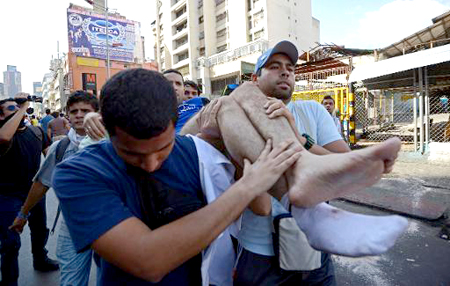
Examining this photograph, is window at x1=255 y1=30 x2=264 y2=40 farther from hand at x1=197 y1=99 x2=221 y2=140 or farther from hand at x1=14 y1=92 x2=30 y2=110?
hand at x1=197 y1=99 x2=221 y2=140

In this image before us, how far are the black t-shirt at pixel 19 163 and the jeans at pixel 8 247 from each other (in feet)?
0.45

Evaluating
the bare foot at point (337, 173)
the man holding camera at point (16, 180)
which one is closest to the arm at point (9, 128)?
the man holding camera at point (16, 180)

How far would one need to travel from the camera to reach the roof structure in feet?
31.7

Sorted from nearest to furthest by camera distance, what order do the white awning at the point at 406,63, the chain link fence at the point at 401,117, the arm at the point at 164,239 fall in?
the arm at the point at 164,239, the white awning at the point at 406,63, the chain link fence at the point at 401,117

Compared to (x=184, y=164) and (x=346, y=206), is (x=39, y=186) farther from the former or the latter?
(x=346, y=206)

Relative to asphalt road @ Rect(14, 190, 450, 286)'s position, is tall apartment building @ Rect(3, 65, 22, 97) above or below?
above

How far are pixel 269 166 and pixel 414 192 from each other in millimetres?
4729

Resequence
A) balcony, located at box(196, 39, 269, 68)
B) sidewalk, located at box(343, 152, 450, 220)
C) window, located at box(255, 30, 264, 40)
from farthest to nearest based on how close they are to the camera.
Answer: window, located at box(255, 30, 264, 40), balcony, located at box(196, 39, 269, 68), sidewalk, located at box(343, 152, 450, 220)

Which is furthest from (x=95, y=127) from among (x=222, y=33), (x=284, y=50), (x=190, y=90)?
(x=222, y=33)

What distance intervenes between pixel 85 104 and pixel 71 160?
148 cm

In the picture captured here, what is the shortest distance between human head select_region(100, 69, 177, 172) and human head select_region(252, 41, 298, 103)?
3.02 ft

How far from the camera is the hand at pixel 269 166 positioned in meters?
0.94

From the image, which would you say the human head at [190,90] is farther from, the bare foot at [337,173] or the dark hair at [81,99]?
the bare foot at [337,173]

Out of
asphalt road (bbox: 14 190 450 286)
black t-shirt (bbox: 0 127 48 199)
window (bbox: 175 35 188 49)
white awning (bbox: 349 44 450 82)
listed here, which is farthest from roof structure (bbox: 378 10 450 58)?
window (bbox: 175 35 188 49)
